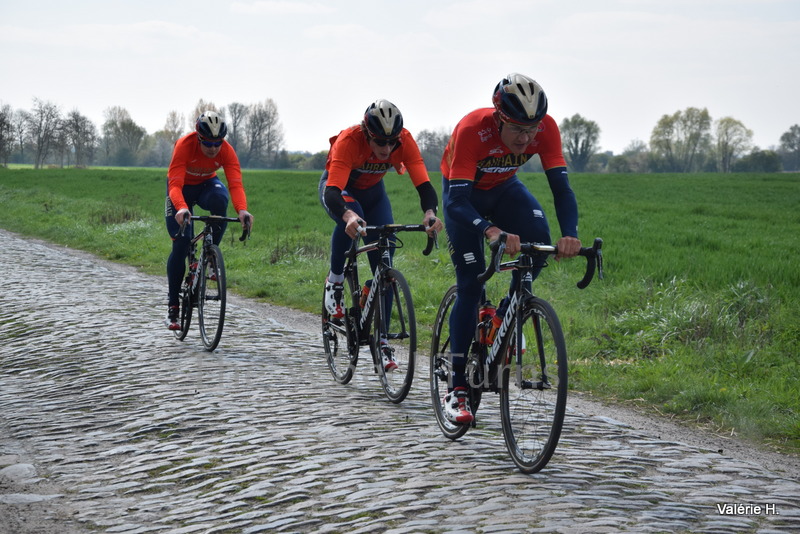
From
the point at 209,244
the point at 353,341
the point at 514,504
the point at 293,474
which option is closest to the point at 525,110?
the point at 514,504

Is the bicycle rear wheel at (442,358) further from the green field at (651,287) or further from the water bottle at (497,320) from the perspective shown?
the green field at (651,287)

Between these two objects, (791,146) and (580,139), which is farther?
(580,139)

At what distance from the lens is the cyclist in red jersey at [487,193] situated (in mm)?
4934

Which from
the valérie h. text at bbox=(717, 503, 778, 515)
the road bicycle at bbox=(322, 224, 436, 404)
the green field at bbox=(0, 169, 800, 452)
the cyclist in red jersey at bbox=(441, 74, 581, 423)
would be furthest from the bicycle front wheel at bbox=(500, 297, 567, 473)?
the green field at bbox=(0, 169, 800, 452)

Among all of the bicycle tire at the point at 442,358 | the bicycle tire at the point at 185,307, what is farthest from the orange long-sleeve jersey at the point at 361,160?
the bicycle tire at the point at 185,307

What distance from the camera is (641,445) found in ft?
18.5

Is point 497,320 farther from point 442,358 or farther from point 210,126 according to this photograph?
point 210,126

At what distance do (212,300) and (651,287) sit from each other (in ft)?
20.7

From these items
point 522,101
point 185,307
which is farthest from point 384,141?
point 185,307

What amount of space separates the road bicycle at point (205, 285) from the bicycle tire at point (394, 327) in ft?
7.58

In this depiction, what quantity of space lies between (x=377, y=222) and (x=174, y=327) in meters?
3.38

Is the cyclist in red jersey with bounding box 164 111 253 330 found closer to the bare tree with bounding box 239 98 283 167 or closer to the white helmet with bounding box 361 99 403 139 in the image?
the white helmet with bounding box 361 99 403 139

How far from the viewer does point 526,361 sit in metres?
4.83

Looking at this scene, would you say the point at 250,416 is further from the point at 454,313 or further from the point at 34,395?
the point at 34,395
